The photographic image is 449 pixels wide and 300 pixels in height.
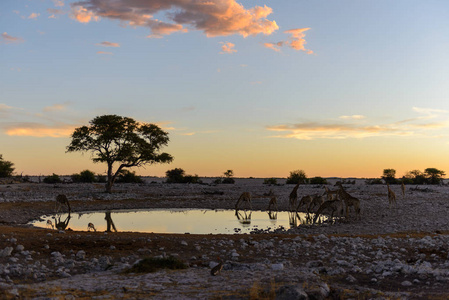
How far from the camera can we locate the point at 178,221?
1086 inches

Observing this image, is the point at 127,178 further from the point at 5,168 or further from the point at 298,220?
the point at 298,220

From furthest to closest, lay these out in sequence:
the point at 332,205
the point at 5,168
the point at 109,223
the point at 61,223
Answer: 1. the point at 5,168
2. the point at 109,223
3. the point at 332,205
4. the point at 61,223

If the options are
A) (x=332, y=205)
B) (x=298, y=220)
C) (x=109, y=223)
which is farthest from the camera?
(x=298, y=220)

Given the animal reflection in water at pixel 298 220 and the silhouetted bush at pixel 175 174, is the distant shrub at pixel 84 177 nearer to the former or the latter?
the silhouetted bush at pixel 175 174

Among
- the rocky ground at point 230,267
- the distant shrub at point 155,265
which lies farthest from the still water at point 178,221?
the distant shrub at point 155,265

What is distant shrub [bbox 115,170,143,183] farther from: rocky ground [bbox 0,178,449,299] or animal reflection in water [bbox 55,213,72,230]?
rocky ground [bbox 0,178,449,299]

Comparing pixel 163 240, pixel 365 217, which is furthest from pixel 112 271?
pixel 365 217

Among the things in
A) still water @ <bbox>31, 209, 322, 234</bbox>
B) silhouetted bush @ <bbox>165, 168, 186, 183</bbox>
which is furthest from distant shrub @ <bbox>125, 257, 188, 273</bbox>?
silhouetted bush @ <bbox>165, 168, 186, 183</bbox>

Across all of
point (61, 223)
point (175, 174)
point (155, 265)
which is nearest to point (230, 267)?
point (155, 265)

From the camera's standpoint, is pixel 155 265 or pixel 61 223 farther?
pixel 61 223

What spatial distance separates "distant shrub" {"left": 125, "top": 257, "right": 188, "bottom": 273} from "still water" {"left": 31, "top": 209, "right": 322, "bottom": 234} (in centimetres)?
1034

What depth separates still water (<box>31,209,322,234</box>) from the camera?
23.9 m

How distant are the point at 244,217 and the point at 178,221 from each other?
522 centimetres

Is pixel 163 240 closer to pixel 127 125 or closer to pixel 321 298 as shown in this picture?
pixel 321 298
